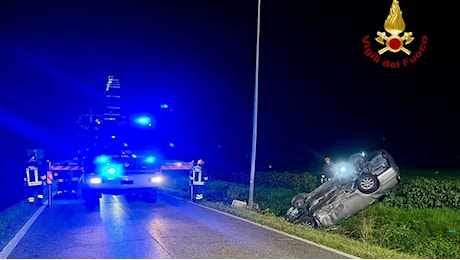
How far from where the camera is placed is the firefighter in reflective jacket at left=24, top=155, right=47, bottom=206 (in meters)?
15.5

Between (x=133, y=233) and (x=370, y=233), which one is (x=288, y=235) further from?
(x=133, y=233)

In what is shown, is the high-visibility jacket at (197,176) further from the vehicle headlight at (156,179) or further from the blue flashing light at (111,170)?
the blue flashing light at (111,170)

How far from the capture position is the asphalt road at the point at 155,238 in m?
8.16

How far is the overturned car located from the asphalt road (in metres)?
1.44

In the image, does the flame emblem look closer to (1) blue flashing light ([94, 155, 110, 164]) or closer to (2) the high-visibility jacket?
(2) the high-visibility jacket

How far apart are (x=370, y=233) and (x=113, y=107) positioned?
9669 millimetres

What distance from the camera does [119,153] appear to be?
49.7 ft

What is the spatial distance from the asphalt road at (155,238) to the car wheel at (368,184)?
230 centimetres

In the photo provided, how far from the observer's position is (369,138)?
30062 millimetres

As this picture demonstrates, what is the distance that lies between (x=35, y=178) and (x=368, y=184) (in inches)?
415

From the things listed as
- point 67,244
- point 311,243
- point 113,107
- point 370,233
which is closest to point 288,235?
point 311,243

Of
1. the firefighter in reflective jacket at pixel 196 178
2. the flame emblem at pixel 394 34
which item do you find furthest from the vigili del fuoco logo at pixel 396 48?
the firefighter in reflective jacket at pixel 196 178

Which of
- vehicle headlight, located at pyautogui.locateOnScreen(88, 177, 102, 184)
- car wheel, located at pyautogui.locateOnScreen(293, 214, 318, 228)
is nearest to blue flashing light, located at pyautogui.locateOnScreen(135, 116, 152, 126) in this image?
vehicle headlight, located at pyautogui.locateOnScreen(88, 177, 102, 184)

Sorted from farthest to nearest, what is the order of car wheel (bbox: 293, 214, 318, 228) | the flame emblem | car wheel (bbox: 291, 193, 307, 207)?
the flame emblem, car wheel (bbox: 291, 193, 307, 207), car wheel (bbox: 293, 214, 318, 228)
